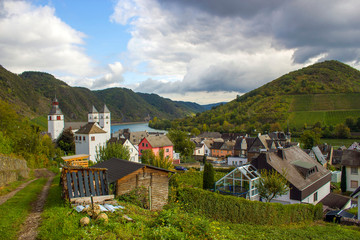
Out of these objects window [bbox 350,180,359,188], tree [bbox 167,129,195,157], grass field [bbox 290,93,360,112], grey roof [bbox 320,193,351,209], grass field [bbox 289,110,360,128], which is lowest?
window [bbox 350,180,359,188]

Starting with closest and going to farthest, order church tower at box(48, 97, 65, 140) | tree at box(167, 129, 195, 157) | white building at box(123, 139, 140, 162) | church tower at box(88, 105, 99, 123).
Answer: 1. white building at box(123, 139, 140, 162)
2. tree at box(167, 129, 195, 157)
3. church tower at box(88, 105, 99, 123)
4. church tower at box(48, 97, 65, 140)

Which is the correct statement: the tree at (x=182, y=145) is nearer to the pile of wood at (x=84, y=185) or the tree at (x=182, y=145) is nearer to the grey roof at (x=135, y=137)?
the grey roof at (x=135, y=137)

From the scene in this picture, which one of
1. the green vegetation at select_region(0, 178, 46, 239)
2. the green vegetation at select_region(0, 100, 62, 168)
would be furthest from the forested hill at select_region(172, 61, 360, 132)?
the green vegetation at select_region(0, 178, 46, 239)

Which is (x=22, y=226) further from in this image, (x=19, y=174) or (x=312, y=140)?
(x=312, y=140)

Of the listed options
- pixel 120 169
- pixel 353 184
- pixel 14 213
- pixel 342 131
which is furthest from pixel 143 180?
pixel 342 131

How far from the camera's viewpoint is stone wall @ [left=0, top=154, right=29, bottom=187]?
15663mm

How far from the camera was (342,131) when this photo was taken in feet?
284

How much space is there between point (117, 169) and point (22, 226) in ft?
19.9

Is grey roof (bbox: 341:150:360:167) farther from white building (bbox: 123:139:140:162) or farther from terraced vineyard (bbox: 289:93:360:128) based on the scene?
terraced vineyard (bbox: 289:93:360:128)

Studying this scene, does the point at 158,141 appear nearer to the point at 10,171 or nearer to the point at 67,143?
the point at 67,143

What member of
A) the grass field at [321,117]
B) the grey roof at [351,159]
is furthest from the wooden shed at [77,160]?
the grass field at [321,117]

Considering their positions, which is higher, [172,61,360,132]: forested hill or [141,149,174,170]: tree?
[172,61,360,132]: forested hill

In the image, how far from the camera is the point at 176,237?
6.76 metres

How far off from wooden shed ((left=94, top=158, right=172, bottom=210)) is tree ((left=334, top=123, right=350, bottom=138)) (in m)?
92.0
